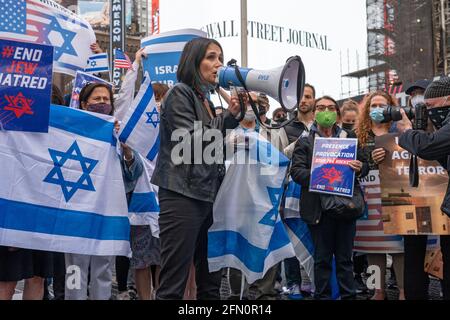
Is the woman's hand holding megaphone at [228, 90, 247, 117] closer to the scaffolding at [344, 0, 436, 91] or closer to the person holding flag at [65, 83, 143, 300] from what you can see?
the person holding flag at [65, 83, 143, 300]

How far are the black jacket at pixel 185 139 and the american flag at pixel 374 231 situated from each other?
2296 millimetres

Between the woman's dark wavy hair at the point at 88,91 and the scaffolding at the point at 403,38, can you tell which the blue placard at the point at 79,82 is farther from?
the scaffolding at the point at 403,38

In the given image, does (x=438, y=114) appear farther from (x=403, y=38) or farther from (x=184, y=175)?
(x=403, y=38)

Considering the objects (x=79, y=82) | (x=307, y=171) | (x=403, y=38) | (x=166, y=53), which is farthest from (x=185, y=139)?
(x=403, y=38)

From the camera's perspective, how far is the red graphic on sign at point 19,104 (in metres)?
3.61

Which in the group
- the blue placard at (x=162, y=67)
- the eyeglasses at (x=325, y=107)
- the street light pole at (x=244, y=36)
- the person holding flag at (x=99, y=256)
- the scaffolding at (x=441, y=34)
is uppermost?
the scaffolding at (x=441, y=34)

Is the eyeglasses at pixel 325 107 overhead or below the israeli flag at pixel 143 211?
overhead

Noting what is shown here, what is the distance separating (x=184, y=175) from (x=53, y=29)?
2513mm

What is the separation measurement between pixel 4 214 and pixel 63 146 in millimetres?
623

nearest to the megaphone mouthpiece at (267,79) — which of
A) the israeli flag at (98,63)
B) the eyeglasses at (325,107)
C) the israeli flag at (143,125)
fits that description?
the israeli flag at (143,125)

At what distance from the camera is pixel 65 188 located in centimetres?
395

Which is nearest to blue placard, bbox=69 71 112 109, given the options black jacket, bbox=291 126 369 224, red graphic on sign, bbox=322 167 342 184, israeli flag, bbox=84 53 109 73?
israeli flag, bbox=84 53 109 73

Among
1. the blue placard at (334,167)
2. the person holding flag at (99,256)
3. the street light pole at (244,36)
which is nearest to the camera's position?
the person holding flag at (99,256)
